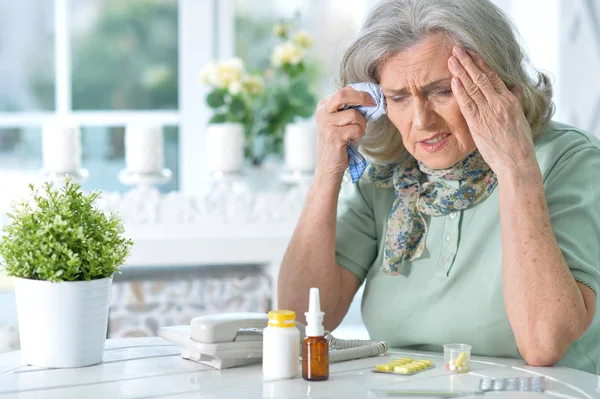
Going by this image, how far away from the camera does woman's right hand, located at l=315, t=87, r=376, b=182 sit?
189 centimetres

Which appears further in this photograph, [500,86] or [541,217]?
[500,86]

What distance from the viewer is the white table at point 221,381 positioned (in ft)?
4.38

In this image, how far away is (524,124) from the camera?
5.45 feet

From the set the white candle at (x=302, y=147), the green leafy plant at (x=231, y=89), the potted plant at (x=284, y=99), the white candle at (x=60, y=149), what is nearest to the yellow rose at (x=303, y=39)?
the potted plant at (x=284, y=99)

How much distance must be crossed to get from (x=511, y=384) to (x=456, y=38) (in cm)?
70

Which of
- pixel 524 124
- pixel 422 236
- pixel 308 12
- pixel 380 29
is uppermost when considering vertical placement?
pixel 308 12

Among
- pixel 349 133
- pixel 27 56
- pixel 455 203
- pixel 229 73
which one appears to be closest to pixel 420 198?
pixel 455 203

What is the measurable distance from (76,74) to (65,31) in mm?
194

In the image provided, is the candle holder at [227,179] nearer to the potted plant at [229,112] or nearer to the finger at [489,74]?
the potted plant at [229,112]

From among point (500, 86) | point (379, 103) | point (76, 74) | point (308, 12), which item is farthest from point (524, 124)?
point (76, 74)

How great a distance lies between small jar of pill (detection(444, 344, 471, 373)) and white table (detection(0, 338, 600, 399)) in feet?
0.05

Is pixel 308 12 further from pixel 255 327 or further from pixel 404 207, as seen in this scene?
pixel 255 327

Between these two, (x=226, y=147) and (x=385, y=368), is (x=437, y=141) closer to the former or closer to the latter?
(x=385, y=368)

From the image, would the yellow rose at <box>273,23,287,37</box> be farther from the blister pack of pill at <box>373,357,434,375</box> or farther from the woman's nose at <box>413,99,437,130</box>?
the blister pack of pill at <box>373,357,434,375</box>
